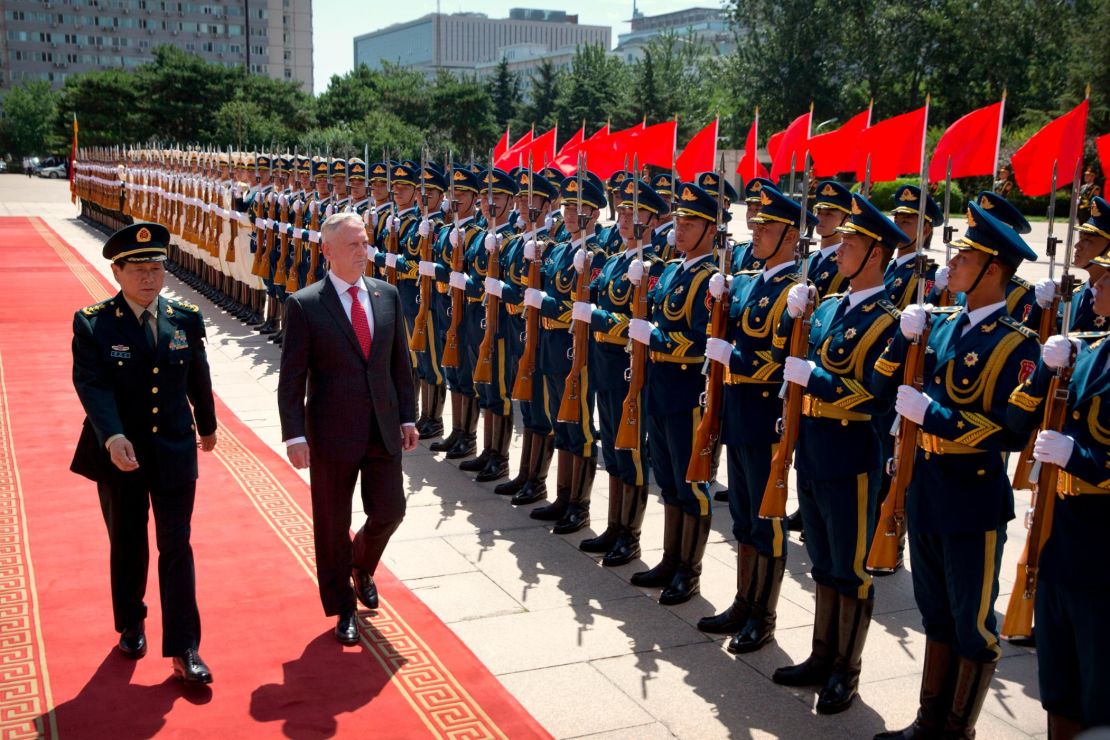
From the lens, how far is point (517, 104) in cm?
6191

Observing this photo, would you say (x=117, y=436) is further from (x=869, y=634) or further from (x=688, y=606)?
(x=869, y=634)

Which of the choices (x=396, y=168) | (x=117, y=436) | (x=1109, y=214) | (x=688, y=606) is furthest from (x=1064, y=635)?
(x=396, y=168)

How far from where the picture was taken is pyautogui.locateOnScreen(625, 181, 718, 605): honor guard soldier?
575 centimetres

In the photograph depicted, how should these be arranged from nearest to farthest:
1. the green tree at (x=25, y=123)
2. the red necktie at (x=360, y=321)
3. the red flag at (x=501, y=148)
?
the red necktie at (x=360, y=321)
the red flag at (x=501, y=148)
the green tree at (x=25, y=123)

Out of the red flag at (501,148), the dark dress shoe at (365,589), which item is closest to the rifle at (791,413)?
the dark dress shoe at (365,589)

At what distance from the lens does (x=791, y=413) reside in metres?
4.76

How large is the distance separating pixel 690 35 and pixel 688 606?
7202cm

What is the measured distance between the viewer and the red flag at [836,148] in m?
9.27

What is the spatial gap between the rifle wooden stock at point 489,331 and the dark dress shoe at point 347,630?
9.54ft

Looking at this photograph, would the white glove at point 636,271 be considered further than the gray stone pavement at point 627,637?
Yes

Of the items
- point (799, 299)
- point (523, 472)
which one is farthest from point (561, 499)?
point (799, 299)

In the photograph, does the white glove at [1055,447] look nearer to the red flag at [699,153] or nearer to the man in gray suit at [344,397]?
the man in gray suit at [344,397]

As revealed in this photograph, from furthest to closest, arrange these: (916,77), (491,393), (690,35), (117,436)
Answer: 1. (690,35)
2. (916,77)
3. (491,393)
4. (117,436)

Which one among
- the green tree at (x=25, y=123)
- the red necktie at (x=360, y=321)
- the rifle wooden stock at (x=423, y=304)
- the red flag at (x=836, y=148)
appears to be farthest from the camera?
the green tree at (x=25, y=123)
